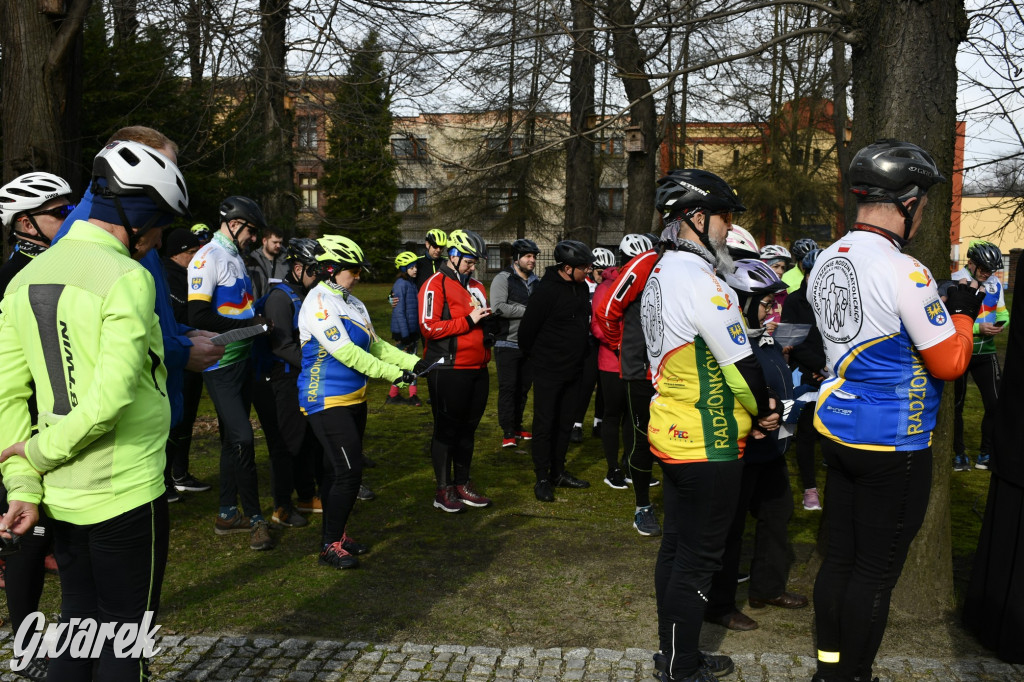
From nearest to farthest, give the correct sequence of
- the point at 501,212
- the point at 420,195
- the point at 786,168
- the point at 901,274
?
the point at 901,274
the point at 420,195
the point at 786,168
the point at 501,212

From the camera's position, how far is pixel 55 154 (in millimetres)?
7645

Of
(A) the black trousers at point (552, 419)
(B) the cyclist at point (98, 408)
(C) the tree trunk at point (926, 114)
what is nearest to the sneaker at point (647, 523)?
(A) the black trousers at point (552, 419)

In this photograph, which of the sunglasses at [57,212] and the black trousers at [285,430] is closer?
the sunglasses at [57,212]

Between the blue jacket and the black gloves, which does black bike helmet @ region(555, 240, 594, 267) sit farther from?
the black gloves

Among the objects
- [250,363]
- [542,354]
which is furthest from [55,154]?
[542,354]

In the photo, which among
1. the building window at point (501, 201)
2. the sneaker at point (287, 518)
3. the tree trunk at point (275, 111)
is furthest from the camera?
the building window at point (501, 201)

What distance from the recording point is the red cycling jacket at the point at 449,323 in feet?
21.6

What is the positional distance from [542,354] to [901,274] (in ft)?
14.9

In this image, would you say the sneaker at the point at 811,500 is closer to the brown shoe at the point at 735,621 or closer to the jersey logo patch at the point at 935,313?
the brown shoe at the point at 735,621

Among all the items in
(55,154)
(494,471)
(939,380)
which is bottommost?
(494,471)

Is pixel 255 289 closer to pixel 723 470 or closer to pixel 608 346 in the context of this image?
pixel 608 346

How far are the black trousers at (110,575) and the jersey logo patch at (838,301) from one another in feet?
8.56

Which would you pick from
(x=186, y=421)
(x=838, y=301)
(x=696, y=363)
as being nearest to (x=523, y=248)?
(x=186, y=421)

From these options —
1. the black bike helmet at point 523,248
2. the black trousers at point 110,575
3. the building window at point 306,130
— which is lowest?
the black trousers at point 110,575
